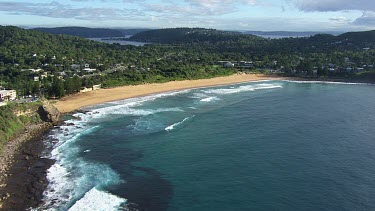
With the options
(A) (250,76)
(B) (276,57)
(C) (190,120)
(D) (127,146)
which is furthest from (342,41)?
(D) (127,146)

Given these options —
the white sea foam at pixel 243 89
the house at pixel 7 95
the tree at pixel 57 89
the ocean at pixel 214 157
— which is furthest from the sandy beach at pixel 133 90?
the house at pixel 7 95

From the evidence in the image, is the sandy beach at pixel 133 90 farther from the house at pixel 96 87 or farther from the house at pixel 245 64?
the house at pixel 245 64

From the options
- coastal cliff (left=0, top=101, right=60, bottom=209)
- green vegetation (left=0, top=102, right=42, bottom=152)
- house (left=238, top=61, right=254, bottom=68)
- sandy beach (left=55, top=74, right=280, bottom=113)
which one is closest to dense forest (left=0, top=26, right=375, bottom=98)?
house (left=238, top=61, right=254, bottom=68)

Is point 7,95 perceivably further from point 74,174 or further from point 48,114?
point 74,174

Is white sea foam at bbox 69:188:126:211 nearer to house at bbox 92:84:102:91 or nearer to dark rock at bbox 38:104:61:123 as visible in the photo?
dark rock at bbox 38:104:61:123

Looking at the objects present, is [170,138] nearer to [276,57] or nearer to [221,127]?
[221,127]
